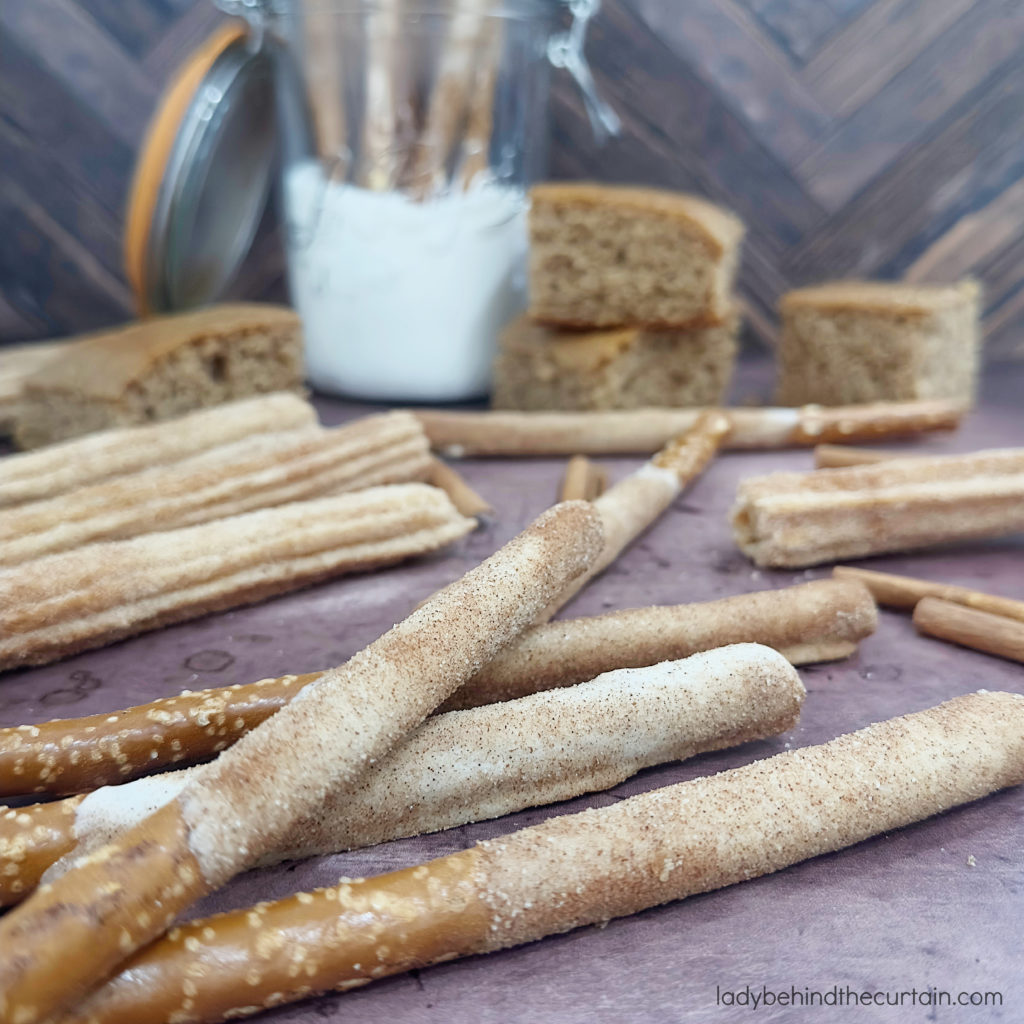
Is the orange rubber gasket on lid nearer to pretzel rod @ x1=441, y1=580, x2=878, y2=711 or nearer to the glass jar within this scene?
the glass jar

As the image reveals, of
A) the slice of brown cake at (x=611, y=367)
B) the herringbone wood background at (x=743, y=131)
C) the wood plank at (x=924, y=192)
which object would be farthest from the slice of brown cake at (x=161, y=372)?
the wood plank at (x=924, y=192)

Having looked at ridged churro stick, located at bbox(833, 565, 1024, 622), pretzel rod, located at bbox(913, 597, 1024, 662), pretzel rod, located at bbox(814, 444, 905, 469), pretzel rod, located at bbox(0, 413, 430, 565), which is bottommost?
pretzel rod, located at bbox(913, 597, 1024, 662)

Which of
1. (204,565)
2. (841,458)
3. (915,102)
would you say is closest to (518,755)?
(204,565)

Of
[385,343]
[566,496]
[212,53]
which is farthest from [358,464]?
[212,53]

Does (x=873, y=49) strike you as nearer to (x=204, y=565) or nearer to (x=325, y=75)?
(x=325, y=75)

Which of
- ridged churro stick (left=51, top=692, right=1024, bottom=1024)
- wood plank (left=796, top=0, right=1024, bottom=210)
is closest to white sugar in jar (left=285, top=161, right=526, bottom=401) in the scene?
wood plank (left=796, top=0, right=1024, bottom=210)

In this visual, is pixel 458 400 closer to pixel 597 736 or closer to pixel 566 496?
pixel 566 496
